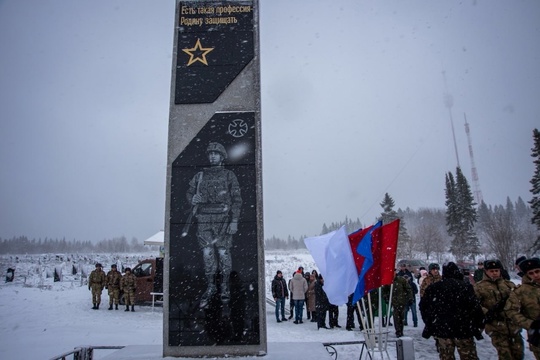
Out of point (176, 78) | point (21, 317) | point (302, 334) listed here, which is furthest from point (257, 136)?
point (21, 317)

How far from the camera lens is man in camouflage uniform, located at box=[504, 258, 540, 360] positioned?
4.54 meters

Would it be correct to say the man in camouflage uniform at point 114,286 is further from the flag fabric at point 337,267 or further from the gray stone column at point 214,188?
the flag fabric at point 337,267

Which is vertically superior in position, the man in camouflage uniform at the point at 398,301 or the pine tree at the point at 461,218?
the pine tree at the point at 461,218

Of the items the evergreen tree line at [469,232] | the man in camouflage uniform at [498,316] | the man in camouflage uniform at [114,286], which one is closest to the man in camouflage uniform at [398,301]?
the man in camouflage uniform at [498,316]

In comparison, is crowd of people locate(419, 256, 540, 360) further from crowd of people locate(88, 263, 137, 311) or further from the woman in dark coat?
crowd of people locate(88, 263, 137, 311)

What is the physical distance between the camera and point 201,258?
5633 mm

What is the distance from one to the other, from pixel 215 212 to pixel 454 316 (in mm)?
3936

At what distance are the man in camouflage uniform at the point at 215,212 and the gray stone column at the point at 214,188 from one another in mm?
16

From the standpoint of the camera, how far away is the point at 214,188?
5.87 meters

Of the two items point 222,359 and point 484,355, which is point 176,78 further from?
point 484,355

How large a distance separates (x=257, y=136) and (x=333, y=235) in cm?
222

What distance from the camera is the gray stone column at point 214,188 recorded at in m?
A: 5.39

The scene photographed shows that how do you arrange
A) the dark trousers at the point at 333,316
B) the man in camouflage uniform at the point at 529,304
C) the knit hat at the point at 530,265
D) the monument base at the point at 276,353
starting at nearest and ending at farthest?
1. the man in camouflage uniform at the point at 529,304
2. the knit hat at the point at 530,265
3. the monument base at the point at 276,353
4. the dark trousers at the point at 333,316

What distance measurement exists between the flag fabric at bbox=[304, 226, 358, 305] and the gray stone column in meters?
1.13
